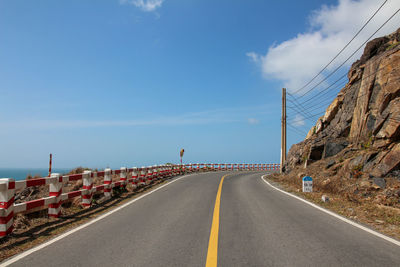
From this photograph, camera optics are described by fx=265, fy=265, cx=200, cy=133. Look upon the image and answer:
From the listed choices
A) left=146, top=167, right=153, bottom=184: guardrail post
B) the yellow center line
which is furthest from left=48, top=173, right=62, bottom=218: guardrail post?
left=146, top=167, right=153, bottom=184: guardrail post

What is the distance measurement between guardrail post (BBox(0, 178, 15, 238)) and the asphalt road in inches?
52.4

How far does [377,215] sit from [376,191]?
3916 mm

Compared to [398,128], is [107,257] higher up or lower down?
lower down

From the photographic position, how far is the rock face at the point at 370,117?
13.2 meters

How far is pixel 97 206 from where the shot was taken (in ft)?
31.4

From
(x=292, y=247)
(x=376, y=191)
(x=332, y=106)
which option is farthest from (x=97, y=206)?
(x=332, y=106)

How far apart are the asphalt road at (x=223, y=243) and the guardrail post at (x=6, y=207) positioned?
1.33m

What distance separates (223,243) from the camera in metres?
4.97

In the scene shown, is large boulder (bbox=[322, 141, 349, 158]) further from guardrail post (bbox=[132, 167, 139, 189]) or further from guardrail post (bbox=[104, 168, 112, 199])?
guardrail post (bbox=[104, 168, 112, 199])

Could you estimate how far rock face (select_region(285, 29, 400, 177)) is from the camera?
43.3 feet

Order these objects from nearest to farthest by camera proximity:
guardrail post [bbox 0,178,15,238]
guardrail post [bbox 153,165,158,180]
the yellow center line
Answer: the yellow center line
guardrail post [bbox 0,178,15,238]
guardrail post [bbox 153,165,158,180]

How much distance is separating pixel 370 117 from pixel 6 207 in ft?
60.0

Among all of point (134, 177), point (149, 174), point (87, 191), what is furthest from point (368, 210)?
point (149, 174)

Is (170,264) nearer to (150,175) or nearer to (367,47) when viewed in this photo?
(150,175)
